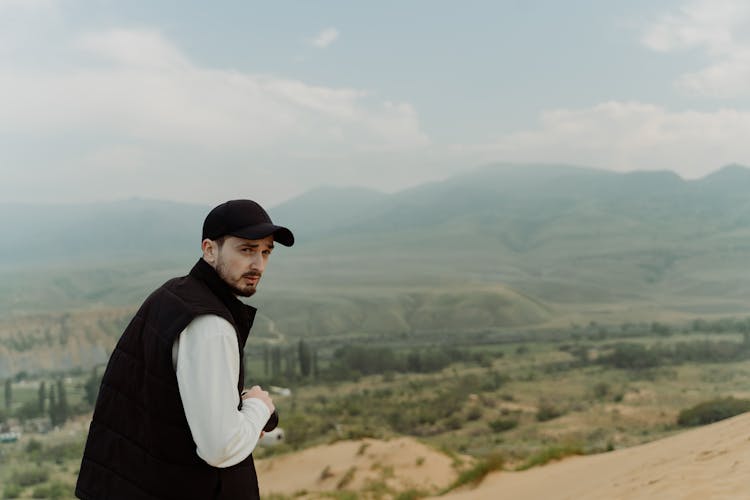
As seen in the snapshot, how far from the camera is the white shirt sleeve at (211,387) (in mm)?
2293

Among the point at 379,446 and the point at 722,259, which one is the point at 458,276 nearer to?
the point at 722,259

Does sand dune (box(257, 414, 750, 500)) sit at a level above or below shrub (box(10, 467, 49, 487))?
above

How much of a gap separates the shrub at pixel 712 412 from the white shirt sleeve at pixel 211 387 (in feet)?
61.8

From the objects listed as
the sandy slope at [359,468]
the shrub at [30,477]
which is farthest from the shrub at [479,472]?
the shrub at [30,477]

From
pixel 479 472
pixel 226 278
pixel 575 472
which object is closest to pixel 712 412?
pixel 479 472

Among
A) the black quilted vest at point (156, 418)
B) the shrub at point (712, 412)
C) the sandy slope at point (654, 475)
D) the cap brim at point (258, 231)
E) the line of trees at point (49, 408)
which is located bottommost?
the line of trees at point (49, 408)

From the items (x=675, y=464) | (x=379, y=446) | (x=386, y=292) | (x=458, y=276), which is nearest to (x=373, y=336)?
(x=386, y=292)

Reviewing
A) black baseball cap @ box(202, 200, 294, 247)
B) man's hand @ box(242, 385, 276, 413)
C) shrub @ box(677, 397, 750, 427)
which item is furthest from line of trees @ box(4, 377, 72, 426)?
black baseball cap @ box(202, 200, 294, 247)

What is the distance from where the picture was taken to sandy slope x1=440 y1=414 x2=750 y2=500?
562cm

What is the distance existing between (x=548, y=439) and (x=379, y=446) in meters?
8.40

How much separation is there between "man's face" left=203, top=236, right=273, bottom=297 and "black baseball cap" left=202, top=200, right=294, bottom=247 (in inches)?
1.5

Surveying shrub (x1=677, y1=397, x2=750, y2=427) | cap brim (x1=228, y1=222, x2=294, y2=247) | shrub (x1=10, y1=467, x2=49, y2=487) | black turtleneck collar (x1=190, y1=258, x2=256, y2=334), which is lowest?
shrub (x1=10, y1=467, x2=49, y2=487)

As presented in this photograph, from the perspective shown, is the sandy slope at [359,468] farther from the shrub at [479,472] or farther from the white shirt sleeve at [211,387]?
the white shirt sleeve at [211,387]

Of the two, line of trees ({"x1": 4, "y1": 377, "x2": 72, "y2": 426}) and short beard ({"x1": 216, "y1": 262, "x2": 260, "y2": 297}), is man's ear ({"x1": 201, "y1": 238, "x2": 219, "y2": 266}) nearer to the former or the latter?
short beard ({"x1": 216, "y1": 262, "x2": 260, "y2": 297})
